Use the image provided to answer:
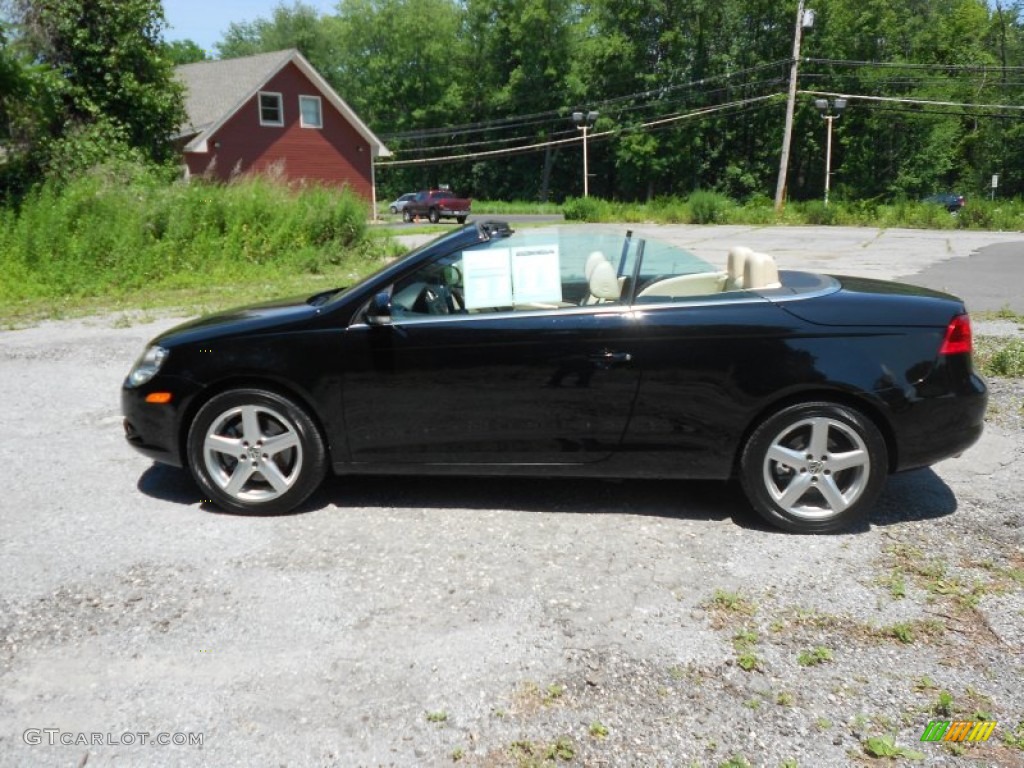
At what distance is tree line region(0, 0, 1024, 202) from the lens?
62.7m

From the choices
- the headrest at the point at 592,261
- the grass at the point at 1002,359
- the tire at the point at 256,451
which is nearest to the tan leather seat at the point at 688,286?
the headrest at the point at 592,261

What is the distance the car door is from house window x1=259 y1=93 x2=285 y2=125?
37831mm

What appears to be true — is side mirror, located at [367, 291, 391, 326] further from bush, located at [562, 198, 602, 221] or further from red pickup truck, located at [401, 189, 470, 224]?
red pickup truck, located at [401, 189, 470, 224]

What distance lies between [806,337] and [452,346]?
1.76 meters

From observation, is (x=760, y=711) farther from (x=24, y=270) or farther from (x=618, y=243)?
(x=24, y=270)

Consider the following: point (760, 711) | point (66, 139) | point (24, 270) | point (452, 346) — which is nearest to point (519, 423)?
point (452, 346)

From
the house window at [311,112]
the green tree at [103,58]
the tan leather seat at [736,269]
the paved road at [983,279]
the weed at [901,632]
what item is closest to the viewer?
the weed at [901,632]

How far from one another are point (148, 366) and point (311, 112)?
3917 centimetres

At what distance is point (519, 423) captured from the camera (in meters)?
4.62

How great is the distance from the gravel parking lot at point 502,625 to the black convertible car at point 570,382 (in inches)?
13.2

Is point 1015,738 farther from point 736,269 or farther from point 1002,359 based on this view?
point 1002,359

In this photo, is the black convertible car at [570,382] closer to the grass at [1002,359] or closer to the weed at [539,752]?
the weed at [539,752]

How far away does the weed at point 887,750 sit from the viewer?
2.79 meters

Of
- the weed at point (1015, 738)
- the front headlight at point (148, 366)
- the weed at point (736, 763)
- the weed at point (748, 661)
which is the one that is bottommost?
the weed at point (1015, 738)
